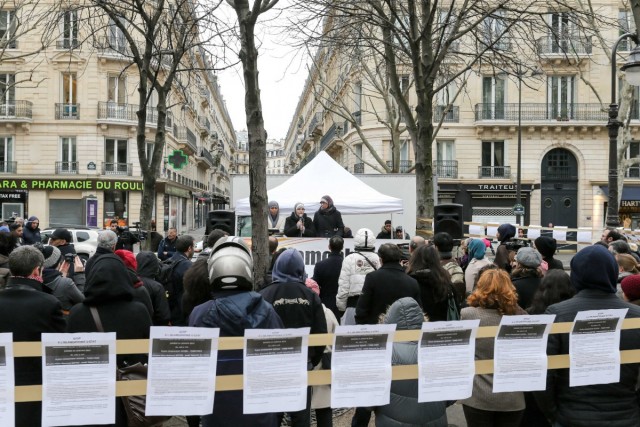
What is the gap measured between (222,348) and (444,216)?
919cm

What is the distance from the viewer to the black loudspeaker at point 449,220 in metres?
11.8

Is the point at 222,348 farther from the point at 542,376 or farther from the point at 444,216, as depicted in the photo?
the point at 444,216

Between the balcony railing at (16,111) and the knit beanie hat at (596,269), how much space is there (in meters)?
36.8

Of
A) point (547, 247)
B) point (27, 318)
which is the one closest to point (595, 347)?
point (547, 247)

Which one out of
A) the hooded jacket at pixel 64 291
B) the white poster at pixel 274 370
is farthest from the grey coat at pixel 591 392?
the hooded jacket at pixel 64 291

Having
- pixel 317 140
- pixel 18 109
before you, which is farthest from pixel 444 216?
pixel 317 140

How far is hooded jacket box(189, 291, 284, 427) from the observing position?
3352 mm

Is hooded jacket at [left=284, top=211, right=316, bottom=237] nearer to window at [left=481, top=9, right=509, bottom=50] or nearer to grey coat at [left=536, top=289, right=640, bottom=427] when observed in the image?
window at [left=481, top=9, right=509, bottom=50]

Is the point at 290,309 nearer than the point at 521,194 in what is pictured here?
Yes

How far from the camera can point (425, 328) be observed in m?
3.83

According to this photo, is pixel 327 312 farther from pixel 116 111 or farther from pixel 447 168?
pixel 116 111

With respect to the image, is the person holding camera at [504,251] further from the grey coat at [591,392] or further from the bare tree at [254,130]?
the grey coat at [591,392]

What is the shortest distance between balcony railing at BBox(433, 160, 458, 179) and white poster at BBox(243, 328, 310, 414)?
33.3m

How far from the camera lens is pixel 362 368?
3824mm
